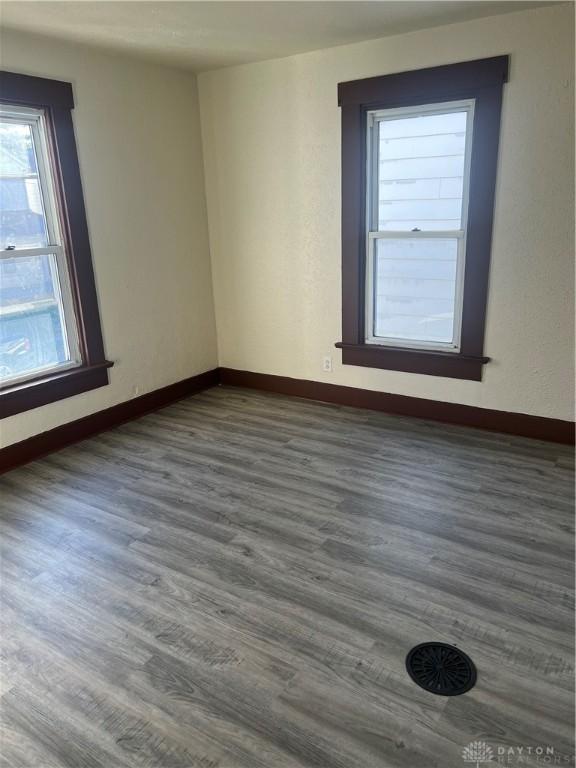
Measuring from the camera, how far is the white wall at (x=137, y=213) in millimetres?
3594

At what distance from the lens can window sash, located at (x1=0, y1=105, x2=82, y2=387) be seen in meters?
3.36

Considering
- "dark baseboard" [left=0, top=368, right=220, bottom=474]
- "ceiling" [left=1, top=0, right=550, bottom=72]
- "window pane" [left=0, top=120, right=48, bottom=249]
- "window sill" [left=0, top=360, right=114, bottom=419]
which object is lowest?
"dark baseboard" [left=0, top=368, right=220, bottom=474]

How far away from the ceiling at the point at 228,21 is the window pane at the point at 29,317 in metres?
1.32

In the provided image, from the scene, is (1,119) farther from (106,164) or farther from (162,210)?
(162,210)

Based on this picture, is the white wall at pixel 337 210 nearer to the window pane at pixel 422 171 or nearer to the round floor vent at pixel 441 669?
the window pane at pixel 422 171

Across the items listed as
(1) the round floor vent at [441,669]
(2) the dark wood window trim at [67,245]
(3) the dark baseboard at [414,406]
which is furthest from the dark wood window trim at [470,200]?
(1) the round floor vent at [441,669]

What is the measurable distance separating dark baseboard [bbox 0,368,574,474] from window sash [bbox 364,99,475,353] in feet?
1.34

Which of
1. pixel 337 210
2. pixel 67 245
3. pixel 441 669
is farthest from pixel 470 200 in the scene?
pixel 441 669

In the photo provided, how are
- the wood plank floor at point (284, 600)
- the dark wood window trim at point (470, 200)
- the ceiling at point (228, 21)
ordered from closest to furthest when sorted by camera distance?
the wood plank floor at point (284, 600) < the ceiling at point (228, 21) < the dark wood window trim at point (470, 200)

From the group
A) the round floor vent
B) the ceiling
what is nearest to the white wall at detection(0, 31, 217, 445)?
the ceiling

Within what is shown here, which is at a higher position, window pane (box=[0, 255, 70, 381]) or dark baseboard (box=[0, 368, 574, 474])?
window pane (box=[0, 255, 70, 381])

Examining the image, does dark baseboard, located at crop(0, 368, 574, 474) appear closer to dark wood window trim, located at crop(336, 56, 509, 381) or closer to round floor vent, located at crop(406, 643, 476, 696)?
dark wood window trim, located at crop(336, 56, 509, 381)

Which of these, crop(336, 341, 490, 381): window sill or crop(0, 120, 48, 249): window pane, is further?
crop(336, 341, 490, 381): window sill

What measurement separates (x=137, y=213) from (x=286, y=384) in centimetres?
174
